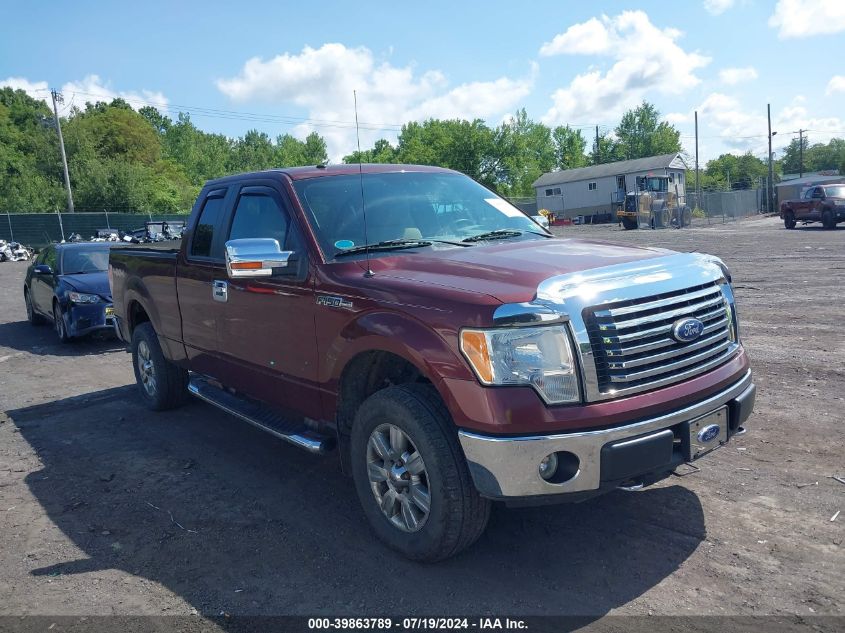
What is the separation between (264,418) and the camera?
481 cm

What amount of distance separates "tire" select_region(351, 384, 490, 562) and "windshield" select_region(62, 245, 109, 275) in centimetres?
945

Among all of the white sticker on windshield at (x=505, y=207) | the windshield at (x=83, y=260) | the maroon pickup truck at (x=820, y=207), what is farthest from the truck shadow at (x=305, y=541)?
the maroon pickup truck at (x=820, y=207)

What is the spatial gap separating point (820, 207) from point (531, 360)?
31156mm

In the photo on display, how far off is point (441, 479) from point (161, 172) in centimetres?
8222

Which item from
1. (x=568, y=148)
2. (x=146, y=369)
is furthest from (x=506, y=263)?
(x=568, y=148)

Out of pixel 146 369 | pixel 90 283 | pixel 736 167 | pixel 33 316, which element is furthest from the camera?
pixel 736 167

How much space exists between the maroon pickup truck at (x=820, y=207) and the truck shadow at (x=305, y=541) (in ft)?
95.3

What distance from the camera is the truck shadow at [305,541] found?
335cm

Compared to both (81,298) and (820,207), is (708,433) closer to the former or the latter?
(81,298)

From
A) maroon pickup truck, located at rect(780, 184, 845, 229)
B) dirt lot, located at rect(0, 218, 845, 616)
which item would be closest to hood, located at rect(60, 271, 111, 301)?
dirt lot, located at rect(0, 218, 845, 616)

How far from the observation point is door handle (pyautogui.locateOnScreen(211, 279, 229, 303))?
16.6 ft

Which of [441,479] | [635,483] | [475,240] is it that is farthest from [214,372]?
[635,483]

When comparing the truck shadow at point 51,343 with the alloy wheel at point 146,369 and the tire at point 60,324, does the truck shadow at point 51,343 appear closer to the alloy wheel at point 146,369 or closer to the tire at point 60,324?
the tire at point 60,324

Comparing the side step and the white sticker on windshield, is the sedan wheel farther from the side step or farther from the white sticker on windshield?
the white sticker on windshield
